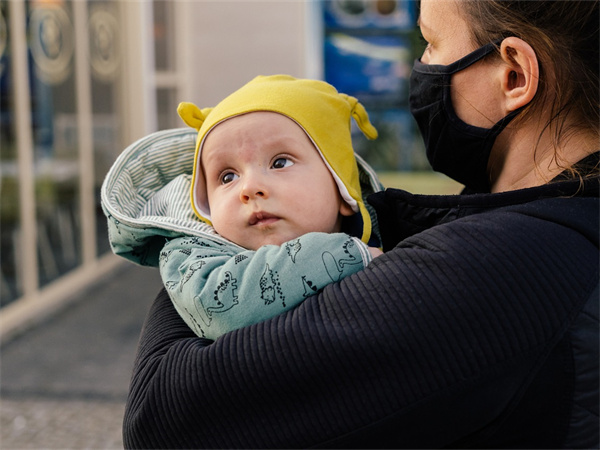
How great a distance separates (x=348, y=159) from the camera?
1662mm

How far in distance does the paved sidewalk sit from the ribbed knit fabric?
2.95 meters

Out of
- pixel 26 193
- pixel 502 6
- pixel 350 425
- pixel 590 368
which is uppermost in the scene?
pixel 502 6

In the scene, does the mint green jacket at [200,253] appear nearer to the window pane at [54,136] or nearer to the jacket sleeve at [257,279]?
the jacket sleeve at [257,279]

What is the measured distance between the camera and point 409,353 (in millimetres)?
1135

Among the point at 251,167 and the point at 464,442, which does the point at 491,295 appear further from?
the point at 251,167

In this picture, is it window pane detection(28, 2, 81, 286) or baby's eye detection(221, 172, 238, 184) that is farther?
window pane detection(28, 2, 81, 286)

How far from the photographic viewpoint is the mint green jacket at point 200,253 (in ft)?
4.29

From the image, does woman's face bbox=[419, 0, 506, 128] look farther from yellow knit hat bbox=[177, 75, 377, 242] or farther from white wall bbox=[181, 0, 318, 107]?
white wall bbox=[181, 0, 318, 107]

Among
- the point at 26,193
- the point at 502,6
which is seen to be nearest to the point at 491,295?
the point at 502,6

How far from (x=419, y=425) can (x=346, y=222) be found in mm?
693

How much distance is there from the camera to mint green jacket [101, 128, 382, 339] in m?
1.31

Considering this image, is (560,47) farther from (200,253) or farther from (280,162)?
(200,253)

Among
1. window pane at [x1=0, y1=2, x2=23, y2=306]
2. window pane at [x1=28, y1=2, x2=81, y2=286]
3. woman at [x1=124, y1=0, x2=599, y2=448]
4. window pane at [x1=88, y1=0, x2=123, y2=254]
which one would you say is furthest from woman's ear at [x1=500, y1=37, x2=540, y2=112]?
window pane at [x1=88, y1=0, x2=123, y2=254]

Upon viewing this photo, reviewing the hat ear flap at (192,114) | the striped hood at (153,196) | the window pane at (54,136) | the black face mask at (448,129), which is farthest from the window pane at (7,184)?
the black face mask at (448,129)
